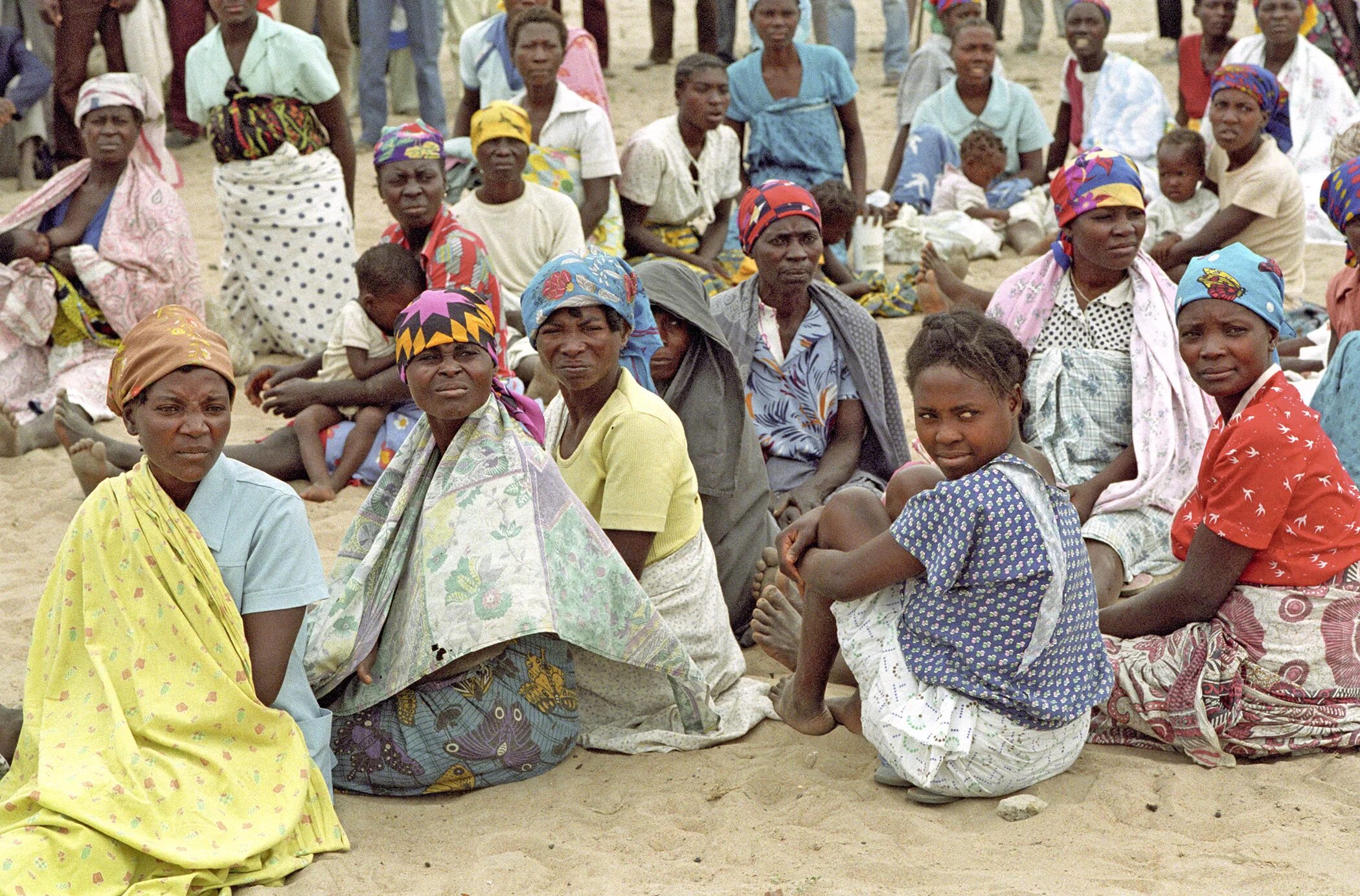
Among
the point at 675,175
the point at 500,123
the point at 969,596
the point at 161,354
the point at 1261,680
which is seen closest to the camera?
the point at 161,354

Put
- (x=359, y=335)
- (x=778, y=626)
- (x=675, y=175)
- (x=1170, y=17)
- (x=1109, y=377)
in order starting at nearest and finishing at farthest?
(x=778, y=626)
(x=1109, y=377)
(x=359, y=335)
(x=675, y=175)
(x=1170, y=17)

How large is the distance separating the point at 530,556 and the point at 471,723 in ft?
1.47

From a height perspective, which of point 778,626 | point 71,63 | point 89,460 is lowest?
point 778,626

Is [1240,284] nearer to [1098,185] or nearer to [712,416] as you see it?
[1098,185]

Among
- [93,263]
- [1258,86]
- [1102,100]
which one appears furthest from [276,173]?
[1102,100]

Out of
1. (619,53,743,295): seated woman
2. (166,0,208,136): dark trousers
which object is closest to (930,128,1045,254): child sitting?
(619,53,743,295): seated woman

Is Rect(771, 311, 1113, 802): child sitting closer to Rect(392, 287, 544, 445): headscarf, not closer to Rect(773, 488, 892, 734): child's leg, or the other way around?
Rect(773, 488, 892, 734): child's leg

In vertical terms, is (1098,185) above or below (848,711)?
above

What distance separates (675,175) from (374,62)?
383 cm

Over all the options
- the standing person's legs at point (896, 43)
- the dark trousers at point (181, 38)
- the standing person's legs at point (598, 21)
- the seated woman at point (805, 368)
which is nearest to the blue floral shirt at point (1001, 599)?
the seated woman at point (805, 368)

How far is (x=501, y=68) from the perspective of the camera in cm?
810

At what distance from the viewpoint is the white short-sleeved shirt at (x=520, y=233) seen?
268 inches

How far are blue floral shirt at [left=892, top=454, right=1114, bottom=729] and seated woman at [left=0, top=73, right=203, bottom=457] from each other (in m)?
4.63

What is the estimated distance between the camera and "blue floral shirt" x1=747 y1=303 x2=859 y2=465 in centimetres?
510
